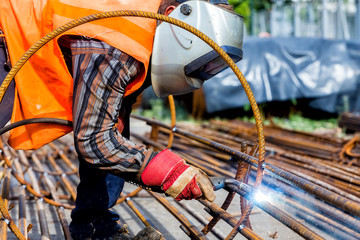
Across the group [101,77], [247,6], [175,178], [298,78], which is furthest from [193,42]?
[247,6]

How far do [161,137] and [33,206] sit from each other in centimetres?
275

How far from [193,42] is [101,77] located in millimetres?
468

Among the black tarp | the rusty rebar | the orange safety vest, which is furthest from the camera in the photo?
Answer: the black tarp

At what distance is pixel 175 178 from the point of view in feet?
5.25

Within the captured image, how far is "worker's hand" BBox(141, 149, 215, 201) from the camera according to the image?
1.60 m

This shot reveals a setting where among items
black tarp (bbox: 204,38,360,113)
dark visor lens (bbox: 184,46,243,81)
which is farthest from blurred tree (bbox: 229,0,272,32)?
dark visor lens (bbox: 184,46,243,81)

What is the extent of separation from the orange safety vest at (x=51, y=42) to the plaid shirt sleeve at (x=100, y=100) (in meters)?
0.05

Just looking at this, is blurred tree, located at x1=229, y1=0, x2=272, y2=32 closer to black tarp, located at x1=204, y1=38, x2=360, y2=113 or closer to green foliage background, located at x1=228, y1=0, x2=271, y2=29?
green foliage background, located at x1=228, y1=0, x2=271, y2=29

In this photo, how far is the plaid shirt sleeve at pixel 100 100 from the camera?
5.11 feet

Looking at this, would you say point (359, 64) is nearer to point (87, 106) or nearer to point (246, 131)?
point (246, 131)

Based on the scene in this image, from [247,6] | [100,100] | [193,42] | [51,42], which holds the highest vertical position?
[247,6]

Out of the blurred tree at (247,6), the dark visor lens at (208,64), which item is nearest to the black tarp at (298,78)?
the dark visor lens at (208,64)

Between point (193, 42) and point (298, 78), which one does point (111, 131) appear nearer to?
point (193, 42)

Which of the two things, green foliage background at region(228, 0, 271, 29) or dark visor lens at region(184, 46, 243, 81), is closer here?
dark visor lens at region(184, 46, 243, 81)
